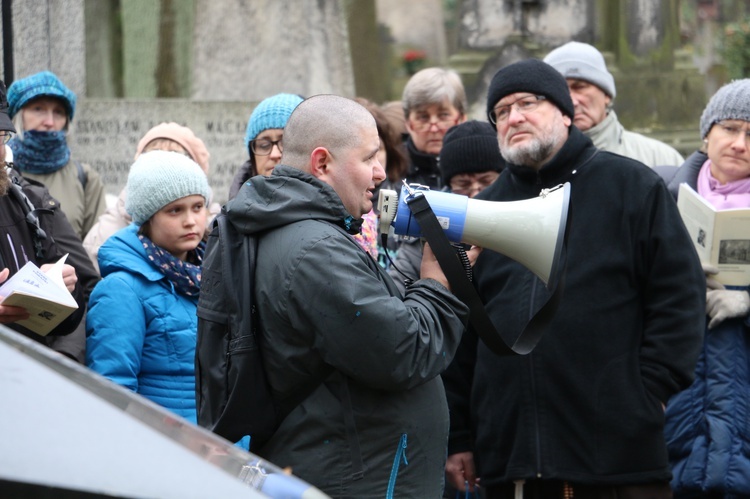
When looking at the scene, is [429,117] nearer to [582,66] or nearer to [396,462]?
[582,66]

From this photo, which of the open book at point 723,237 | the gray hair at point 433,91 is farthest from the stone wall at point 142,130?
the open book at point 723,237

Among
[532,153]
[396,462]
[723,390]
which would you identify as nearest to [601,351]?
[532,153]

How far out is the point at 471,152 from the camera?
17.4ft

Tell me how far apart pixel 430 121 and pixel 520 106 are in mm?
1817

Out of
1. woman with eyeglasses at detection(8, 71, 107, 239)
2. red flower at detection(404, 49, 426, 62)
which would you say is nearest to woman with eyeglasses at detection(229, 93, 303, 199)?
woman with eyeglasses at detection(8, 71, 107, 239)

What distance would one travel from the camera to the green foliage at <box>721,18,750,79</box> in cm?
1891

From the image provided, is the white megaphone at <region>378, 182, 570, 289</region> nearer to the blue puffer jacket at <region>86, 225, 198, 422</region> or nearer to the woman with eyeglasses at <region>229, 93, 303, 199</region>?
the blue puffer jacket at <region>86, 225, 198, 422</region>

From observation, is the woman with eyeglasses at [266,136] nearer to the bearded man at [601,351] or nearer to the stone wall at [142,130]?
the bearded man at [601,351]

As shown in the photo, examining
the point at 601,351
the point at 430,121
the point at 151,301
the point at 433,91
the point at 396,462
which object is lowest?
the point at 396,462

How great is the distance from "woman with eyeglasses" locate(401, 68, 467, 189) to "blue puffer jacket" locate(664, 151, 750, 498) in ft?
6.21

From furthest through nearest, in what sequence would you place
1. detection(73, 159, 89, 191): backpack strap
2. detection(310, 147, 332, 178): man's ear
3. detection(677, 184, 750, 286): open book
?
detection(73, 159, 89, 191): backpack strap, detection(677, 184, 750, 286): open book, detection(310, 147, 332, 178): man's ear

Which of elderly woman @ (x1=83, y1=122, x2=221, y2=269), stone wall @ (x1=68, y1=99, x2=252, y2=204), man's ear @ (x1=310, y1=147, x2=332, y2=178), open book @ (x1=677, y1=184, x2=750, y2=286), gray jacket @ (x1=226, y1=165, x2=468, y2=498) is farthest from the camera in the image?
stone wall @ (x1=68, y1=99, x2=252, y2=204)

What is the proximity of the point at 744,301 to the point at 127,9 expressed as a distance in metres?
5.29

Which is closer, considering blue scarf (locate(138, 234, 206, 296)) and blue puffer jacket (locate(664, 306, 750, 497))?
blue scarf (locate(138, 234, 206, 296))
